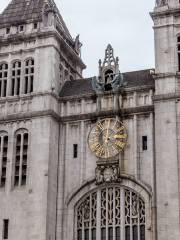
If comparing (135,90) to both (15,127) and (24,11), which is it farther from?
(24,11)

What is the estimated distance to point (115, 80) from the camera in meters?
42.2

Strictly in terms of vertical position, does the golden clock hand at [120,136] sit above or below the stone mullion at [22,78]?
below

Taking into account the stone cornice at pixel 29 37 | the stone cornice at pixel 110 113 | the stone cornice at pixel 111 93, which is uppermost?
the stone cornice at pixel 29 37

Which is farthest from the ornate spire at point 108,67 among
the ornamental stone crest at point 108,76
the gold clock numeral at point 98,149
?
the gold clock numeral at point 98,149

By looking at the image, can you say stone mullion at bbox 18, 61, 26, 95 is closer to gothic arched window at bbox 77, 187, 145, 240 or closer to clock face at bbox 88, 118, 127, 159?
clock face at bbox 88, 118, 127, 159

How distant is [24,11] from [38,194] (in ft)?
47.7

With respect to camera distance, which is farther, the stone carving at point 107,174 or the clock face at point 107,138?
the clock face at point 107,138

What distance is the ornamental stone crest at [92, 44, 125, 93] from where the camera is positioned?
42219 millimetres

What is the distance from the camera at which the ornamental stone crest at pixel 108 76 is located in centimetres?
4222

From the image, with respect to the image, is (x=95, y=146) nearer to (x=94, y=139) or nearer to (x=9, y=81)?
(x=94, y=139)

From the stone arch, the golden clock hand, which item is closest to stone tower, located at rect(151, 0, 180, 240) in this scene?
the stone arch

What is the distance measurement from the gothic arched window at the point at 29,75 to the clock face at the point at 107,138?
5530mm

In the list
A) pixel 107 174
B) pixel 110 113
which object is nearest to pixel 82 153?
pixel 107 174

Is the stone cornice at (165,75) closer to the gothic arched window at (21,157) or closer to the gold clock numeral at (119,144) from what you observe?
the gold clock numeral at (119,144)
